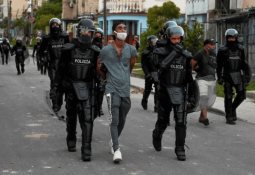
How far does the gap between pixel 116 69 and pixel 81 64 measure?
0.57m

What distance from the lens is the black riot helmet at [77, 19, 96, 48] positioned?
28.8ft

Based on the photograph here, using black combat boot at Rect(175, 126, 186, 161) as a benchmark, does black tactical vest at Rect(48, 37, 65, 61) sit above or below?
above

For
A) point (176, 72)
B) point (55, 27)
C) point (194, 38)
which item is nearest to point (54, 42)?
point (55, 27)

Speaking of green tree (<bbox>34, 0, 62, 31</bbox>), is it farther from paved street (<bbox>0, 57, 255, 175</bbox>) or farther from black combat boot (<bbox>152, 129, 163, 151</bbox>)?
black combat boot (<bbox>152, 129, 163, 151</bbox>)

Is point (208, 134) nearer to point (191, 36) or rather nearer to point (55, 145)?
point (55, 145)

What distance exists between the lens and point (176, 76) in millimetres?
8906

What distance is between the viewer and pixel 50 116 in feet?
44.2

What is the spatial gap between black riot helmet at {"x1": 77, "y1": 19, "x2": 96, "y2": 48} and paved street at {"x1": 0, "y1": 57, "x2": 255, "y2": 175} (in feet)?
4.97

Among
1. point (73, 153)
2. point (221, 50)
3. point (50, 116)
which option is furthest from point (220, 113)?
point (73, 153)

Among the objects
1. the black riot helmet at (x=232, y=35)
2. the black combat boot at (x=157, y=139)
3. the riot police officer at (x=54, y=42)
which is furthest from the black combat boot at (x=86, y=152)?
the riot police officer at (x=54, y=42)

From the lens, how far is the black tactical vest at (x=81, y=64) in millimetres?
8820

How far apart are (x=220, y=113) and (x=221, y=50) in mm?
2495

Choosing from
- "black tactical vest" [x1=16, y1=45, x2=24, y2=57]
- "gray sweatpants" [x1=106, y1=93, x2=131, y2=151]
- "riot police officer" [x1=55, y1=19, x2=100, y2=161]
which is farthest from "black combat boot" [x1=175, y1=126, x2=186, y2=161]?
"black tactical vest" [x1=16, y1=45, x2=24, y2=57]

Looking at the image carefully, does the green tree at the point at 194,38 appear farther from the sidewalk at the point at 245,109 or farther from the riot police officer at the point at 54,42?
the riot police officer at the point at 54,42
